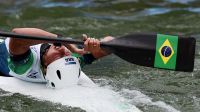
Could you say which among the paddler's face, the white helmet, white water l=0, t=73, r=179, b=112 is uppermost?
the paddler's face

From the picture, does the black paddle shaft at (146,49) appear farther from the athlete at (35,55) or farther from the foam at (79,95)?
the foam at (79,95)

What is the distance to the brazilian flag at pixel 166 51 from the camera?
455 cm

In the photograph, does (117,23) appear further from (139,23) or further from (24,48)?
(24,48)

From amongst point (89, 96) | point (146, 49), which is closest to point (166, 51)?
point (146, 49)

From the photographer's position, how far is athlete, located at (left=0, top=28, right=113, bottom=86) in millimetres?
4590

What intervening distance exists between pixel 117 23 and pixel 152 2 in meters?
1.53

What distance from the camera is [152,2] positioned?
424 inches

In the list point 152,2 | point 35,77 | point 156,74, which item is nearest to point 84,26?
point 152,2

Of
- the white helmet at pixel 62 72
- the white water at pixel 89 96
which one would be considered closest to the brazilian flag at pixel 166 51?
the white water at pixel 89 96

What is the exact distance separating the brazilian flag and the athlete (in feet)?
1.37

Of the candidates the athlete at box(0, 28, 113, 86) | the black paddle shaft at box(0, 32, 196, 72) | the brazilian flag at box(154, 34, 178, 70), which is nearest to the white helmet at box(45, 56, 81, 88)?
the athlete at box(0, 28, 113, 86)

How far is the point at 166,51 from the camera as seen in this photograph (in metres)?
4.56

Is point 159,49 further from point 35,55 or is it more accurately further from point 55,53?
point 35,55

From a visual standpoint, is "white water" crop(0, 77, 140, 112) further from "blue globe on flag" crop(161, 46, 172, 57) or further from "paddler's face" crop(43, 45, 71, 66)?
"blue globe on flag" crop(161, 46, 172, 57)
